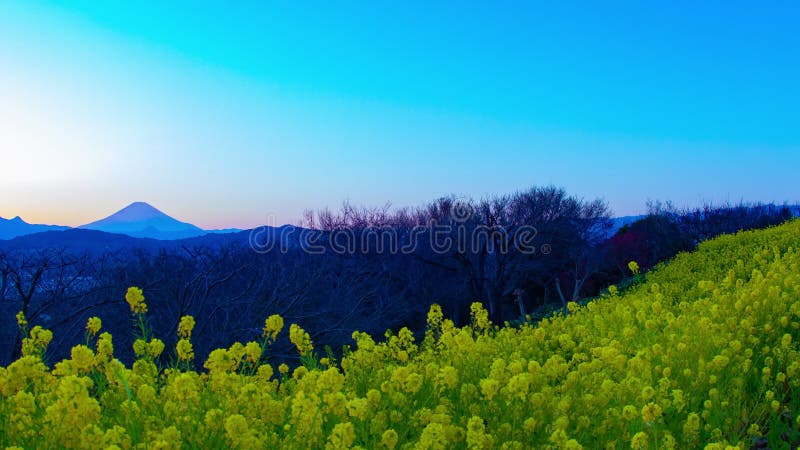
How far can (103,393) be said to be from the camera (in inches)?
155

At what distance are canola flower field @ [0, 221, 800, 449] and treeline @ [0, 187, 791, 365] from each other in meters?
9.18

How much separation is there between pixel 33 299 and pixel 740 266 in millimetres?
16311

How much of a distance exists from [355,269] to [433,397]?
25.3 metres

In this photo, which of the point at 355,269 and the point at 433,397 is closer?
the point at 433,397

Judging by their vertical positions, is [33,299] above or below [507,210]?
below

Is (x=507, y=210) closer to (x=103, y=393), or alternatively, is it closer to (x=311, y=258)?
(x=311, y=258)

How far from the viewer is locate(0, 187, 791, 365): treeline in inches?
543

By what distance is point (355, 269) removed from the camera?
29312 mm

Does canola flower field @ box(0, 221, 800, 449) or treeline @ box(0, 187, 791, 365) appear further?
treeline @ box(0, 187, 791, 365)

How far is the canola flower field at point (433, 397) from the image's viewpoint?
118 inches

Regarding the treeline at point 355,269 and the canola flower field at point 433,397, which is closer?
the canola flower field at point 433,397

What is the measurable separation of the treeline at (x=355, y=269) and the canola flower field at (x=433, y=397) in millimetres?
9181

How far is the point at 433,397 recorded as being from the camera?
4.20m

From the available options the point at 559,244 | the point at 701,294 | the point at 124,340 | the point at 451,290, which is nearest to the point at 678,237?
the point at 559,244
